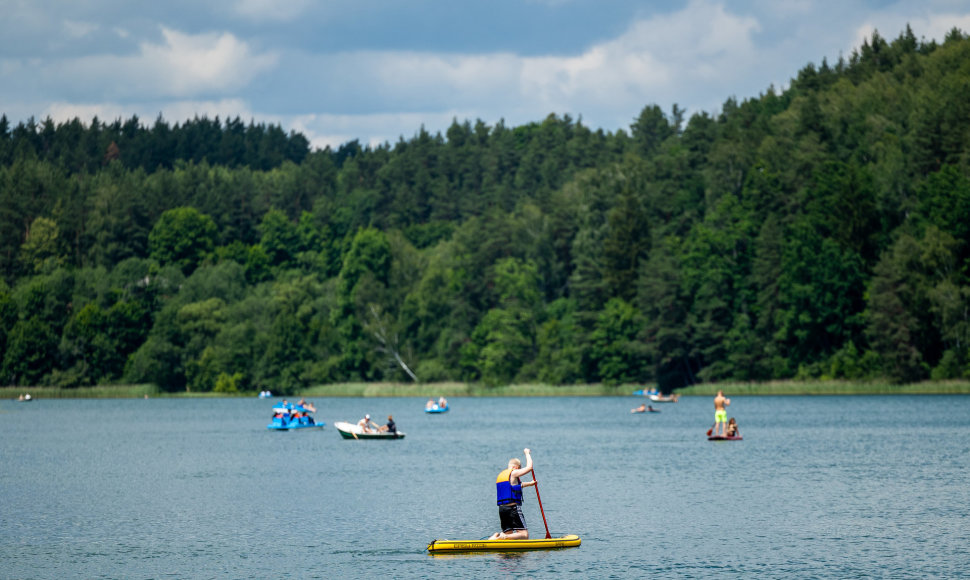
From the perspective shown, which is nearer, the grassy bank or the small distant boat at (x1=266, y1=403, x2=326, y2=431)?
the small distant boat at (x1=266, y1=403, x2=326, y2=431)

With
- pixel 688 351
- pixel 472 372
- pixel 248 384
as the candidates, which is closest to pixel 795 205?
pixel 688 351

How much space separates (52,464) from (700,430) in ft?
144

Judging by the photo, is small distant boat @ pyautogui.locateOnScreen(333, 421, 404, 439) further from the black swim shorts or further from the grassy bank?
the grassy bank

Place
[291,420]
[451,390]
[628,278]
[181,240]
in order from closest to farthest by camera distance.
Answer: [291,420] < [628,278] < [451,390] < [181,240]

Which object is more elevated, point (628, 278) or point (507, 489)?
point (628, 278)

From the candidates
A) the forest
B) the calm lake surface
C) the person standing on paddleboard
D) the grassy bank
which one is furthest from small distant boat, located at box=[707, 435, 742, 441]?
the grassy bank

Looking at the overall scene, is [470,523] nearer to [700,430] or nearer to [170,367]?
[700,430]

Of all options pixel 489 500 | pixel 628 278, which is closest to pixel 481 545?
pixel 489 500

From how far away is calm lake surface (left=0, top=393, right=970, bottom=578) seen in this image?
32.1 meters

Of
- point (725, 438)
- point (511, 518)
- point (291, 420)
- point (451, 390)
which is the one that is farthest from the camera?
point (451, 390)

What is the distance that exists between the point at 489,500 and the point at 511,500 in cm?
1281

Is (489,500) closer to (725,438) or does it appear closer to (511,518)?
(511,518)

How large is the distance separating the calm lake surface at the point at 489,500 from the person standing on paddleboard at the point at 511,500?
2.40 feet

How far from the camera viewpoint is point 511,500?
33062 mm
